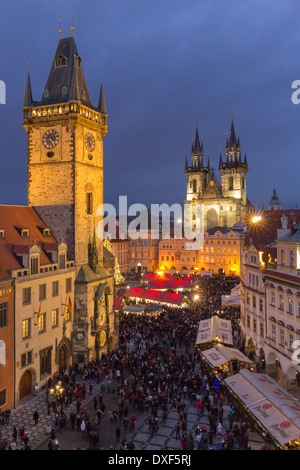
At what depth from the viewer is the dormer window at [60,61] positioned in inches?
1382

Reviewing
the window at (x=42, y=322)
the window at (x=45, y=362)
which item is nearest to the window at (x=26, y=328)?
the window at (x=42, y=322)

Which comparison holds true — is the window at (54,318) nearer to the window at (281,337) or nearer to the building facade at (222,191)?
the window at (281,337)

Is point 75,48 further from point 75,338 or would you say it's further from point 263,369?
point 263,369

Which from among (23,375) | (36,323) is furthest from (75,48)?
(23,375)

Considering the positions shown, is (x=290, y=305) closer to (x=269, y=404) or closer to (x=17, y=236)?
(x=269, y=404)

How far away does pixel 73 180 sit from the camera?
32625mm

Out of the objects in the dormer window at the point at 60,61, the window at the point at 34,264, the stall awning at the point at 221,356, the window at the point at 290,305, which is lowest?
the stall awning at the point at 221,356

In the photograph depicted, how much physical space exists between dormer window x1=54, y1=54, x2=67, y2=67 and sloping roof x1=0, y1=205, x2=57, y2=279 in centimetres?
1420

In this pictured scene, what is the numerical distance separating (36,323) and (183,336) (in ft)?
52.2

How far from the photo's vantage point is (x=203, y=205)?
124750 millimetres

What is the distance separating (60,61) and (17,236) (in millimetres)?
18011

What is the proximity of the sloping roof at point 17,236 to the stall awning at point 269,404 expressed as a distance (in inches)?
645

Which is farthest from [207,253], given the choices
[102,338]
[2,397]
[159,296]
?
[2,397]

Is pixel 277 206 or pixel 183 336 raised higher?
pixel 277 206
